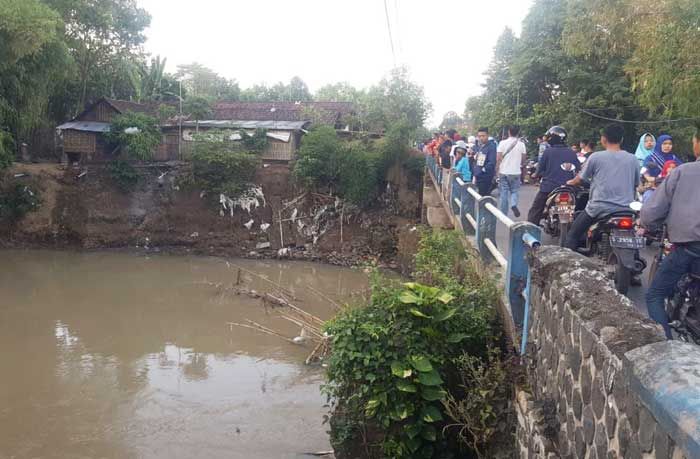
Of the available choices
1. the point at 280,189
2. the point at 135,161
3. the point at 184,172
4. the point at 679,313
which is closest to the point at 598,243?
the point at 679,313

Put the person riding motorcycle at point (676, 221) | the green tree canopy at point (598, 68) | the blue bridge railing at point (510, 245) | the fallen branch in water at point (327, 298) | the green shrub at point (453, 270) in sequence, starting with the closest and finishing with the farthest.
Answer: the person riding motorcycle at point (676, 221), the blue bridge railing at point (510, 245), the green shrub at point (453, 270), the green tree canopy at point (598, 68), the fallen branch in water at point (327, 298)

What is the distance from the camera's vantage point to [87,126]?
2630 cm

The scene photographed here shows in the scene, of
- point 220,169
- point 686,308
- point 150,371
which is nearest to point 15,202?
point 220,169

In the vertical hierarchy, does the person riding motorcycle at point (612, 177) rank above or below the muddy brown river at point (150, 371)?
above

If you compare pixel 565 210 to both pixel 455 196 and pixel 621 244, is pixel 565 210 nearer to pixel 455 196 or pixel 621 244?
pixel 621 244

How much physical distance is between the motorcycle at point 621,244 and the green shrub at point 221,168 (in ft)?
63.4

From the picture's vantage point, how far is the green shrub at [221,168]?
23766mm

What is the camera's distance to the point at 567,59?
79.2 feet

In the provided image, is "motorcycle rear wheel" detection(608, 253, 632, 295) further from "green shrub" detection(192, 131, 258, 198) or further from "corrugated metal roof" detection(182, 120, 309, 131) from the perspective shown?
"corrugated metal roof" detection(182, 120, 309, 131)

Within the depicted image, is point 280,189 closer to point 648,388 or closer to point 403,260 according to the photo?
point 403,260

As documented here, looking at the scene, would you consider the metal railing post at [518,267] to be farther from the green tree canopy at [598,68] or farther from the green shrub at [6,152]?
the green shrub at [6,152]

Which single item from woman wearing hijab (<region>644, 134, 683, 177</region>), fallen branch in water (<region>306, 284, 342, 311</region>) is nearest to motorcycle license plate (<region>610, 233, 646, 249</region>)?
woman wearing hijab (<region>644, 134, 683, 177</region>)

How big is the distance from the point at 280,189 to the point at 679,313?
20831 mm

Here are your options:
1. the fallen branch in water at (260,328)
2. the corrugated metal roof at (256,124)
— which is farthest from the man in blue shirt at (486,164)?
the corrugated metal roof at (256,124)
